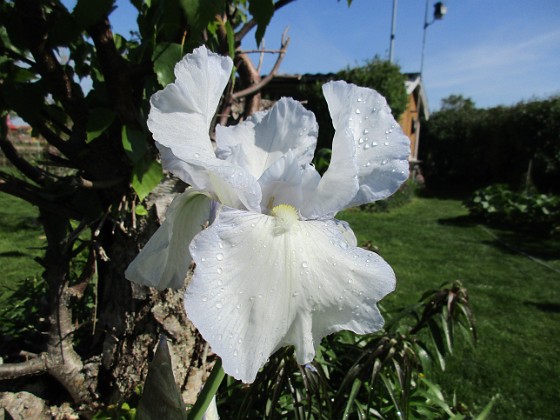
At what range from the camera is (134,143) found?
1.36 m

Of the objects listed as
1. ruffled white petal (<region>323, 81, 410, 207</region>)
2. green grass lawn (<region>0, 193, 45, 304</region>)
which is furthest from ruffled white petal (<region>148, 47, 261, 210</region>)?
green grass lawn (<region>0, 193, 45, 304</region>)

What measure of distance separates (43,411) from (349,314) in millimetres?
1543

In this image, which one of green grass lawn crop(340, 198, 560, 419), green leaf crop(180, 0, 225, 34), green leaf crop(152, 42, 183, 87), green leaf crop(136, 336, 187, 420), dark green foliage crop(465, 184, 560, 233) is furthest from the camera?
dark green foliage crop(465, 184, 560, 233)

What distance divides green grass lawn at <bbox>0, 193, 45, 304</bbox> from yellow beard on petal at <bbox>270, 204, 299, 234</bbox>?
2.65m

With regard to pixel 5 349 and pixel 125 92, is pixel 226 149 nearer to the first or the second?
pixel 125 92

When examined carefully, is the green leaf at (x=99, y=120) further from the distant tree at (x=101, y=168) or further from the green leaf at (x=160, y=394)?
the green leaf at (x=160, y=394)

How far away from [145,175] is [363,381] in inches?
42.3

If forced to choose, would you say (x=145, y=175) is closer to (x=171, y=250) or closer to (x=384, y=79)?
(x=171, y=250)

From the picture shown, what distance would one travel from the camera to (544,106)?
1392 centimetres

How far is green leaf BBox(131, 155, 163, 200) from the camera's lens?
137 cm

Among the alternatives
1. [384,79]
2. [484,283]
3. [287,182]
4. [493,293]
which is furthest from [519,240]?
[287,182]

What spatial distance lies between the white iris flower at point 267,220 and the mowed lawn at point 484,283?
4.40 feet

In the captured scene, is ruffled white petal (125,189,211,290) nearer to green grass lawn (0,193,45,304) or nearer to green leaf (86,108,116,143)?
green leaf (86,108,116,143)

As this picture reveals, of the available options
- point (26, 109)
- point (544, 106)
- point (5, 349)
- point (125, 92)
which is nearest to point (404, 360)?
point (125, 92)
